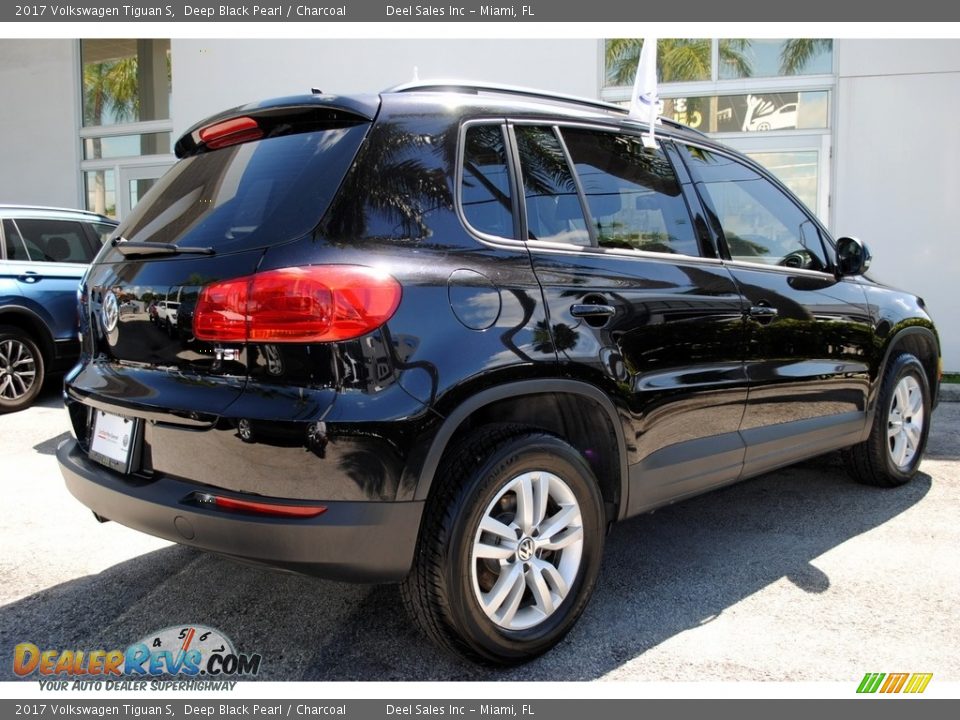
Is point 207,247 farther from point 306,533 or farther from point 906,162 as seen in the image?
point 906,162

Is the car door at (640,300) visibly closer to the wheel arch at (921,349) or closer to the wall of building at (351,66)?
the wheel arch at (921,349)

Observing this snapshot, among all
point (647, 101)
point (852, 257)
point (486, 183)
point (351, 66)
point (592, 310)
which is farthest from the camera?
point (351, 66)

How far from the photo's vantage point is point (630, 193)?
3104mm

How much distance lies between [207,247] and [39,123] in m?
11.7

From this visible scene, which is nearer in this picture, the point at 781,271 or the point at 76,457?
the point at 76,457

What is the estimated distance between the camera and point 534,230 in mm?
2684

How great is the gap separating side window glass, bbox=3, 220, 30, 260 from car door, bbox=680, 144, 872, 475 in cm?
593

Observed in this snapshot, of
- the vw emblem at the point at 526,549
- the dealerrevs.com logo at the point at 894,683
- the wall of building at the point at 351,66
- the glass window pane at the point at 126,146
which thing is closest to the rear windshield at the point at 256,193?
the vw emblem at the point at 526,549

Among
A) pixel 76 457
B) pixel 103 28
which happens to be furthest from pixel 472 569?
pixel 103 28

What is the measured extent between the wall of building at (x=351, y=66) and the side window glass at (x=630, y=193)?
248 inches

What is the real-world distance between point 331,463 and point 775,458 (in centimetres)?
231

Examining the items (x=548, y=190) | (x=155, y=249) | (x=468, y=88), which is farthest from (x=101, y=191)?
(x=548, y=190)

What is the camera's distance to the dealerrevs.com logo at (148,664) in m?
2.51
